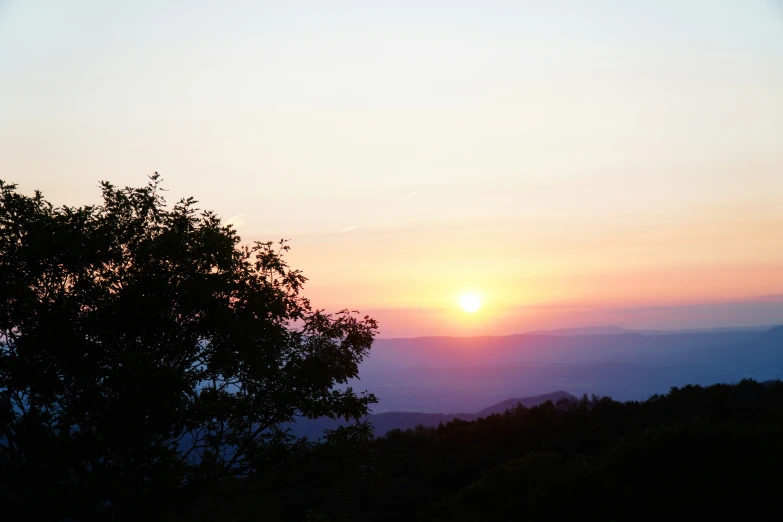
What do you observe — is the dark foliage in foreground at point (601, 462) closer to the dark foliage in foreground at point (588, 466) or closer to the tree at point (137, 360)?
the dark foliage in foreground at point (588, 466)

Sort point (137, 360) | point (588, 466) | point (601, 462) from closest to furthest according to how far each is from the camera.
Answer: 1. point (137, 360)
2. point (588, 466)
3. point (601, 462)

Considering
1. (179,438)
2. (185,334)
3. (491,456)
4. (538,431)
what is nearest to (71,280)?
(185,334)

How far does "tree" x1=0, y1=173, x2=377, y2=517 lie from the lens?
16.4 meters

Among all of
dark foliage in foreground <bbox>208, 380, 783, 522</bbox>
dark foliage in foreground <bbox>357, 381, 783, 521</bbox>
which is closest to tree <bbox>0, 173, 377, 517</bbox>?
dark foliage in foreground <bbox>208, 380, 783, 522</bbox>

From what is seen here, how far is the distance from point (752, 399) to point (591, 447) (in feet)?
28.5

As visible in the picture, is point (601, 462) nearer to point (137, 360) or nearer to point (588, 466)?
point (588, 466)

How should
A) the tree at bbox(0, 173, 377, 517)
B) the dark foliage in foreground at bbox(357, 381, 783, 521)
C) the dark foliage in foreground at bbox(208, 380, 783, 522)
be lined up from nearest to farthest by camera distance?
the tree at bbox(0, 173, 377, 517)
the dark foliage in foreground at bbox(208, 380, 783, 522)
the dark foliage in foreground at bbox(357, 381, 783, 521)

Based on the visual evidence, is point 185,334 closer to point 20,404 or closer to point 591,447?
point 20,404

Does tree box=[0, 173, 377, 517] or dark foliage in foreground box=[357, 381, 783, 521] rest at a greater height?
tree box=[0, 173, 377, 517]

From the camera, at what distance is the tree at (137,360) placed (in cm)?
1636

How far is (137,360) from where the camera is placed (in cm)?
1569

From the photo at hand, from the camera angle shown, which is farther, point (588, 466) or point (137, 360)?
point (588, 466)

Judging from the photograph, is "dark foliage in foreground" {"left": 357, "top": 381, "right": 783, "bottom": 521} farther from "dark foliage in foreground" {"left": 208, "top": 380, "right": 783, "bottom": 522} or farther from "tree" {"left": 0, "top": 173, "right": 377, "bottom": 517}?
"tree" {"left": 0, "top": 173, "right": 377, "bottom": 517}

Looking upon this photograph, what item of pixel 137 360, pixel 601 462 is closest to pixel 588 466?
pixel 601 462
